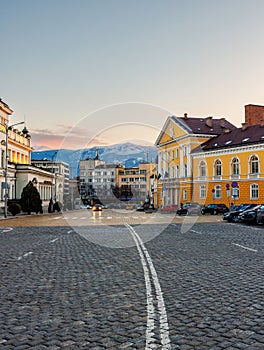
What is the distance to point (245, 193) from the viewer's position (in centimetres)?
6341

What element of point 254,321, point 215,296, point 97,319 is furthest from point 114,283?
point 254,321

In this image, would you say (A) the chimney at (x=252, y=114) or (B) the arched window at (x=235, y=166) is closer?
(B) the arched window at (x=235, y=166)

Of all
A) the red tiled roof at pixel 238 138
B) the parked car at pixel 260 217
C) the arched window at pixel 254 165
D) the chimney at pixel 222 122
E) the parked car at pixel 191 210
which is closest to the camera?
the parked car at pixel 260 217

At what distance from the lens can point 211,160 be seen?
71.2 meters

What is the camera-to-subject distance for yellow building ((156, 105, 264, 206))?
6247 centimetres

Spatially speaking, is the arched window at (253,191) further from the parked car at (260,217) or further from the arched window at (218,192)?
the parked car at (260,217)

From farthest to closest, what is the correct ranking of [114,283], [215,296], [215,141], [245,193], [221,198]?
[215,141] < [221,198] < [245,193] < [114,283] < [215,296]

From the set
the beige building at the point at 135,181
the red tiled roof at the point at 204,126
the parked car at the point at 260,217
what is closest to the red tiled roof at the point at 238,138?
the red tiled roof at the point at 204,126

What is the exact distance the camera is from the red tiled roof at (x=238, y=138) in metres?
62.6

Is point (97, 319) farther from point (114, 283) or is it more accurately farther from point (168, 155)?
point (168, 155)

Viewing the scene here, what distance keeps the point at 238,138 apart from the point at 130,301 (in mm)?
Answer: 61612

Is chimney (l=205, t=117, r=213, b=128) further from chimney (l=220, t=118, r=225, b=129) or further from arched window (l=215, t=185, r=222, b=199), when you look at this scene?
arched window (l=215, t=185, r=222, b=199)

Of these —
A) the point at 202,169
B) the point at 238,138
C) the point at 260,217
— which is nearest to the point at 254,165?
the point at 238,138

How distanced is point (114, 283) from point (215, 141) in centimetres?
6596
